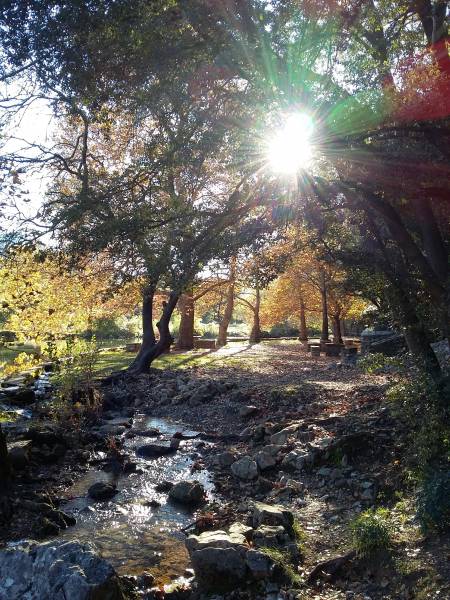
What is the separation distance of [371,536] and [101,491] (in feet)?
15.8

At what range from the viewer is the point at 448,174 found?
7.75 meters

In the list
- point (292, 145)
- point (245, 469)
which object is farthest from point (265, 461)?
point (292, 145)

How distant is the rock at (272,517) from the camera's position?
6.52 m

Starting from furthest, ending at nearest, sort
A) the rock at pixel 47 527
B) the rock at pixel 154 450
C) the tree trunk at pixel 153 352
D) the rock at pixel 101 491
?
the tree trunk at pixel 153 352, the rock at pixel 154 450, the rock at pixel 101 491, the rock at pixel 47 527

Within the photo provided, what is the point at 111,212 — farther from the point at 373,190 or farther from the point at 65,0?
the point at 373,190

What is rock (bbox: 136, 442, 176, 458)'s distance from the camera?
11.2 meters

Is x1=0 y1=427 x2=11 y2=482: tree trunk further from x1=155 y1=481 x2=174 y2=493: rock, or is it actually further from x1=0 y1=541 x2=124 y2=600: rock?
x1=0 y1=541 x2=124 y2=600: rock

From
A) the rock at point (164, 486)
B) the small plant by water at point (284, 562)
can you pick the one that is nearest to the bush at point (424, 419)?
the small plant by water at point (284, 562)

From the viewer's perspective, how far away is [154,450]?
1130 centimetres

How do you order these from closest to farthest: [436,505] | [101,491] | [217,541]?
[436,505], [217,541], [101,491]

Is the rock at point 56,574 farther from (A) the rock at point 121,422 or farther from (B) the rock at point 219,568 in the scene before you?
(A) the rock at point 121,422

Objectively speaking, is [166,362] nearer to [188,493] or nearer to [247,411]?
Result: [247,411]

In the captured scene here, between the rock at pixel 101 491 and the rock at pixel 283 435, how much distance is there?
10.9ft

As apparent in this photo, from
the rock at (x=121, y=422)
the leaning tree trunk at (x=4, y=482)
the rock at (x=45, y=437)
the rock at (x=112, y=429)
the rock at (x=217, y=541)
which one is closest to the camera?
the rock at (x=217, y=541)
